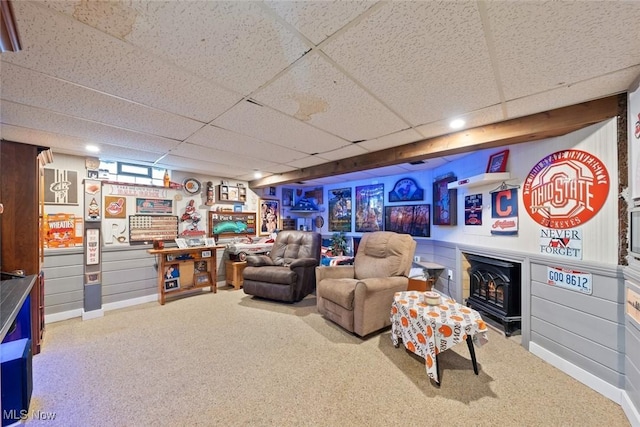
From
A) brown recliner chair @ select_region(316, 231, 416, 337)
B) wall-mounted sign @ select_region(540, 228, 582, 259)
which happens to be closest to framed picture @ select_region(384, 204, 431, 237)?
brown recliner chair @ select_region(316, 231, 416, 337)

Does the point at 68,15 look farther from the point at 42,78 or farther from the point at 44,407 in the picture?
the point at 44,407

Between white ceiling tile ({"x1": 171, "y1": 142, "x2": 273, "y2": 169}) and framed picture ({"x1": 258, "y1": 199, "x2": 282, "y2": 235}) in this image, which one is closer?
white ceiling tile ({"x1": 171, "y1": 142, "x2": 273, "y2": 169})

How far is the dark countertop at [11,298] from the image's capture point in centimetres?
131

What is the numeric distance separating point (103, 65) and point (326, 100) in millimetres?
1306

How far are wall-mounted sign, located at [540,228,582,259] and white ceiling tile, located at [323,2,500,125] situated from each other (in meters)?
1.30

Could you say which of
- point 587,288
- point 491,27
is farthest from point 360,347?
point 491,27

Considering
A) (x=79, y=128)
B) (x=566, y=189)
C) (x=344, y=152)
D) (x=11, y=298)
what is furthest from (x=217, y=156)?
(x=566, y=189)

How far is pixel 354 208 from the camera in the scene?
218 inches

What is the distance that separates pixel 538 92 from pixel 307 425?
2.65 meters

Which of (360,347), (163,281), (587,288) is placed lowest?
(360,347)

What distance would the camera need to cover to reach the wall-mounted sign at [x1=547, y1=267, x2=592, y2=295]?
6.12ft

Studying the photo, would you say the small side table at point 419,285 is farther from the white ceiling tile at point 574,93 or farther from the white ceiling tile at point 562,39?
the white ceiling tile at point 562,39

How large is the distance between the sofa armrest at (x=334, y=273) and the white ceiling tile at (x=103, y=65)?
2.21 meters

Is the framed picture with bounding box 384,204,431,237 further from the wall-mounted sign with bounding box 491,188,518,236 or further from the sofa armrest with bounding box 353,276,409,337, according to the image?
the sofa armrest with bounding box 353,276,409,337
